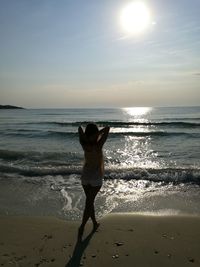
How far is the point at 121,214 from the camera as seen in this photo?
769cm

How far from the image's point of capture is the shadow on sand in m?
5.18

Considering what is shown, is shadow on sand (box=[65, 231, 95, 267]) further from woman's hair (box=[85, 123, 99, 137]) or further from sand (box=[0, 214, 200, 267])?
woman's hair (box=[85, 123, 99, 137])

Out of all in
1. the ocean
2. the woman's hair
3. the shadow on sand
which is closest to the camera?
the shadow on sand

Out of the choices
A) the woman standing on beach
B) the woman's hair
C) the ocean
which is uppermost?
the woman's hair

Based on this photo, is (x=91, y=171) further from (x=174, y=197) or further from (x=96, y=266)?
(x=174, y=197)

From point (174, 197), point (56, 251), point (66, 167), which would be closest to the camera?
point (56, 251)

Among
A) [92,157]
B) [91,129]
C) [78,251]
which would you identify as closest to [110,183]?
[92,157]

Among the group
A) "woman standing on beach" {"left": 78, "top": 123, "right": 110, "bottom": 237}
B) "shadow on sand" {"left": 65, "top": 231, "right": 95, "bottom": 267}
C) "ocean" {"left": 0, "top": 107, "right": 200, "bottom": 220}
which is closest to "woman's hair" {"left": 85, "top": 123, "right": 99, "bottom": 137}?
"woman standing on beach" {"left": 78, "top": 123, "right": 110, "bottom": 237}

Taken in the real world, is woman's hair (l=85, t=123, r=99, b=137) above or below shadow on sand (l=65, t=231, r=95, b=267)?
above

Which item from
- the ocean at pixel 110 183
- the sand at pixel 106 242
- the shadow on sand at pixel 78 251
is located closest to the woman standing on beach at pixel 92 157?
the shadow on sand at pixel 78 251

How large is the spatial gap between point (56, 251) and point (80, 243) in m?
0.48

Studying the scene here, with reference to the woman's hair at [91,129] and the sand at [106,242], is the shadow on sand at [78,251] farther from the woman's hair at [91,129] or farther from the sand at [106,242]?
the woman's hair at [91,129]

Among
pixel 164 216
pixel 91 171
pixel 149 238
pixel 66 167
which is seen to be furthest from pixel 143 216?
pixel 66 167

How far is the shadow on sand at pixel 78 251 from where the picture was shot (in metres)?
5.18
